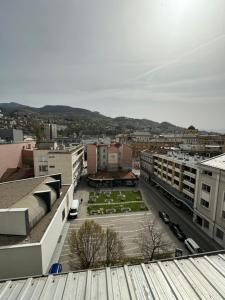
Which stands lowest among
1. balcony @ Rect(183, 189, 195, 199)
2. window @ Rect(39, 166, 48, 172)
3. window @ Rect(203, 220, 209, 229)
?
window @ Rect(203, 220, 209, 229)

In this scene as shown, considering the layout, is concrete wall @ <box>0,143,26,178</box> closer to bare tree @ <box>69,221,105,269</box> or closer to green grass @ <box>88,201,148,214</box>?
green grass @ <box>88,201,148,214</box>

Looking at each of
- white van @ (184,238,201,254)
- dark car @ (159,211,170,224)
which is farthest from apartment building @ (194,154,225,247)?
dark car @ (159,211,170,224)

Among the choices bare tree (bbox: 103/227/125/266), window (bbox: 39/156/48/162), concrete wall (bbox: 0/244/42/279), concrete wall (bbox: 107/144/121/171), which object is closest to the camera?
concrete wall (bbox: 0/244/42/279)

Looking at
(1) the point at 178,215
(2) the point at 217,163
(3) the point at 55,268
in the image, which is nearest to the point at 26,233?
(3) the point at 55,268

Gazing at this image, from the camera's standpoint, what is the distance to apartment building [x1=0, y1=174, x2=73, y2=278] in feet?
65.3

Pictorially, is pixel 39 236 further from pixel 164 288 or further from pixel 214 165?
pixel 214 165

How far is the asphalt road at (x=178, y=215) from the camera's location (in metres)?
29.6

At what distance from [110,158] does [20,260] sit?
46.1 metres

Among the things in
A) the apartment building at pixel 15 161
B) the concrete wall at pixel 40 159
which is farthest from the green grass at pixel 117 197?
the apartment building at pixel 15 161

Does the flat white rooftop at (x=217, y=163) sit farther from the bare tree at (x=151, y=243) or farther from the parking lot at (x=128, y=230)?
the bare tree at (x=151, y=243)

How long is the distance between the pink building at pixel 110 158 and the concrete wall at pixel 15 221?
41231mm

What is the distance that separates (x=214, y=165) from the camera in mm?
31406

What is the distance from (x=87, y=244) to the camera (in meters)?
22.5

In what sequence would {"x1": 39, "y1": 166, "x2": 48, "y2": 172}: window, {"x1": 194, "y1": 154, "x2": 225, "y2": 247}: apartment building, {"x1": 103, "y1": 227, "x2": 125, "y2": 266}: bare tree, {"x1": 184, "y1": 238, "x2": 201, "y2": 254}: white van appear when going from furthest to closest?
{"x1": 39, "y1": 166, "x2": 48, "y2": 172}: window
{"x1": 194, "y1": 154, "x2": 225, "y2": 247}: apartment building
{"x1": 184, "y1": 238, "x2": 201, "y2": 254}: white van
{"x1": 103, "y1": 227, "x2": 125, "y2": 266}: bare tree
